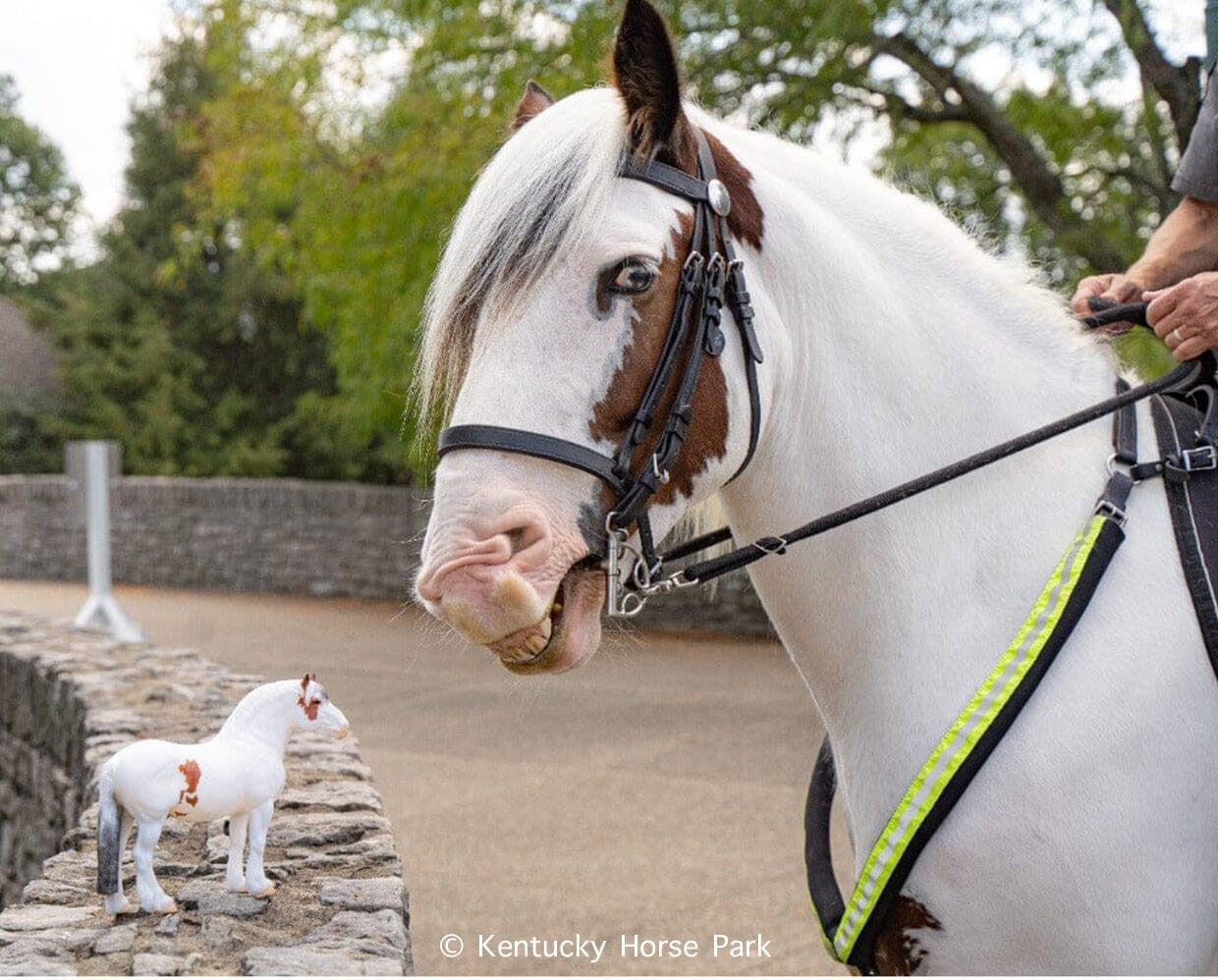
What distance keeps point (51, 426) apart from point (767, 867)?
962 inches

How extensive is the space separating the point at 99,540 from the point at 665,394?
373 inches

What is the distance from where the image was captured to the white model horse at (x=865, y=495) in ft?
6.23

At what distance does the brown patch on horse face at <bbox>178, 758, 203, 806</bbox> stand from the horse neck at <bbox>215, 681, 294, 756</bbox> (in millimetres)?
109

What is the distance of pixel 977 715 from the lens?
2020 mm

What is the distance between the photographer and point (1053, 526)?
215 cm

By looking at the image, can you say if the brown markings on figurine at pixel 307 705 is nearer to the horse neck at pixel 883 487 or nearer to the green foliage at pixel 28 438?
the horse neck at pixel 883 487

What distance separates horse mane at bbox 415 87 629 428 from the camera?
6.32 ft

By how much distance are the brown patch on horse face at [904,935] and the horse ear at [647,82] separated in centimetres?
123

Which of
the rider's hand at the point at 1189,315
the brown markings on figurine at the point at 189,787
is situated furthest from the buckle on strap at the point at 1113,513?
the brown markings on figurine at the point at 189,787

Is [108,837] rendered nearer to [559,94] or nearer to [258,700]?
[258,700]

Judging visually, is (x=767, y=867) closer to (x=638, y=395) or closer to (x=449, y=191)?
(x=638, y=395)

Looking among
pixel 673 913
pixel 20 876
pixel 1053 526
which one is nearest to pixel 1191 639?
pixel 1053 526

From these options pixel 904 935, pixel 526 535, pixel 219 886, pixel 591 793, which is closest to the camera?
pixel 526 535

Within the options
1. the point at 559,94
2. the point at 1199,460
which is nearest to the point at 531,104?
the point at 1199,460
